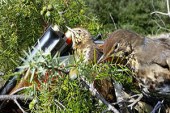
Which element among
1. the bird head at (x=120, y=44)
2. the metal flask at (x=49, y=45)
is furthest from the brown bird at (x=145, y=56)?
the metal flask at (x=49, y=45)

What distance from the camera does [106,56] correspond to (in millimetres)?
1512

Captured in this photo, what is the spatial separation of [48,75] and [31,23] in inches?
32.3

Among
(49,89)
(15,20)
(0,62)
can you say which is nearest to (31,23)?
(15,20)

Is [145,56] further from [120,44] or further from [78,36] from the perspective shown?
[78,36]

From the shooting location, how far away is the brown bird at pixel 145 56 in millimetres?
1507

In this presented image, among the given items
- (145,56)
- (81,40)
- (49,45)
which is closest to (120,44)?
(145,56)

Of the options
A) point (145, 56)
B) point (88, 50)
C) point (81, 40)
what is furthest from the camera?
point (81, 40)

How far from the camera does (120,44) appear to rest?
5.37 ft

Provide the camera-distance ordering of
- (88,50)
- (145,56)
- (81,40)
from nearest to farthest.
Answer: (145,56), (88,50), (81,40)

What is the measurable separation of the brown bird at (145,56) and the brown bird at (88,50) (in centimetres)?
8

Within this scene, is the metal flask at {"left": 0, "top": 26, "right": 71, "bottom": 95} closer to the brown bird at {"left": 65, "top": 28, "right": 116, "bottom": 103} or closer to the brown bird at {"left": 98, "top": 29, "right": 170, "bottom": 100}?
the brown bird at {"left": 65, "top": 28, "right": 116, "bottom": 103}

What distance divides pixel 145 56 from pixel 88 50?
0.87ft

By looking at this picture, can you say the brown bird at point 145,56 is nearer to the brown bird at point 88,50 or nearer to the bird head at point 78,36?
the brown bird at point 88,50

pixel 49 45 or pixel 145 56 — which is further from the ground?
pixel 49 45
